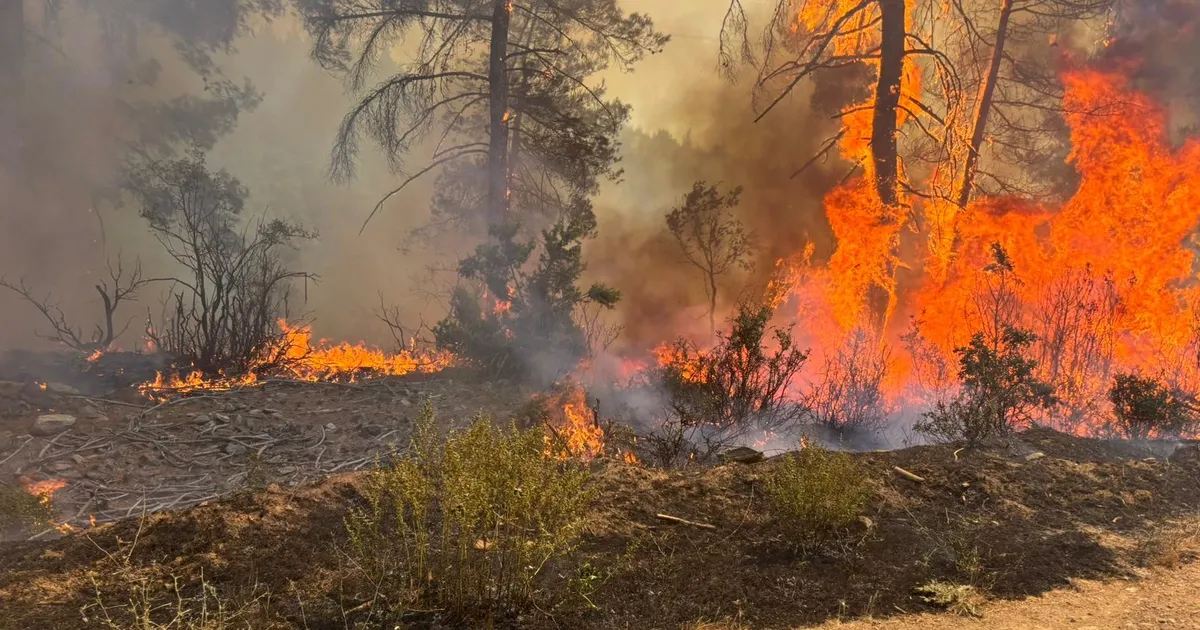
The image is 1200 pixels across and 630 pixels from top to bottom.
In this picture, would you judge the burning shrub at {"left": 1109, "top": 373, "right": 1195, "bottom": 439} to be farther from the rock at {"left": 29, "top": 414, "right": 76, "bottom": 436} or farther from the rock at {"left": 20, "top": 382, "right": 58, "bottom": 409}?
the rock at {"left": 20, "top": 382, "right": 58, "bottom": 409}

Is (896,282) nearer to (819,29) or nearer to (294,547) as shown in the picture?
(819,29)

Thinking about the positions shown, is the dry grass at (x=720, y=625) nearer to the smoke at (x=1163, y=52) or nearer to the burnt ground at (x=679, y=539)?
the burnt ground at (x=679, y=539)

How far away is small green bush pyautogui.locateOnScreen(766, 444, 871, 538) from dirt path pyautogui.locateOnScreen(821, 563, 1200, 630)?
0.61 metres

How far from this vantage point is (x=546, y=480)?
3.07 metres

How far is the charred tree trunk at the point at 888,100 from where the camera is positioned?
9.44 metres

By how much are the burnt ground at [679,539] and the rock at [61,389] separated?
983 millimetres

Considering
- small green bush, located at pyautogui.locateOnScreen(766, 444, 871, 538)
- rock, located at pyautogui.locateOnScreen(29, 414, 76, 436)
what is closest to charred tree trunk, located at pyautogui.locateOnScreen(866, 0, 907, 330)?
small green bush, located at pyautogui.locateOnScreen(766, 444, 871, 538)

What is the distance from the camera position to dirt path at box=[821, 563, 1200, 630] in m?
2.73

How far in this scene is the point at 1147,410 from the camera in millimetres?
6410

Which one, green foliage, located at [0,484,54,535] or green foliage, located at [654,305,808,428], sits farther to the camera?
green foliage, located at [654,305,808,428]

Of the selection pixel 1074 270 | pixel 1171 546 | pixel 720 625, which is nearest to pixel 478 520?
pixel 720 625

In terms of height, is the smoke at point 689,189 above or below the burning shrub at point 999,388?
above

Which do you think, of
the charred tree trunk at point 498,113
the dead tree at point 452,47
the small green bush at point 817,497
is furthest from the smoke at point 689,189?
the small green bush at point 817,497

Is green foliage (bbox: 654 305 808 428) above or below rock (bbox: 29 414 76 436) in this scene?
above
